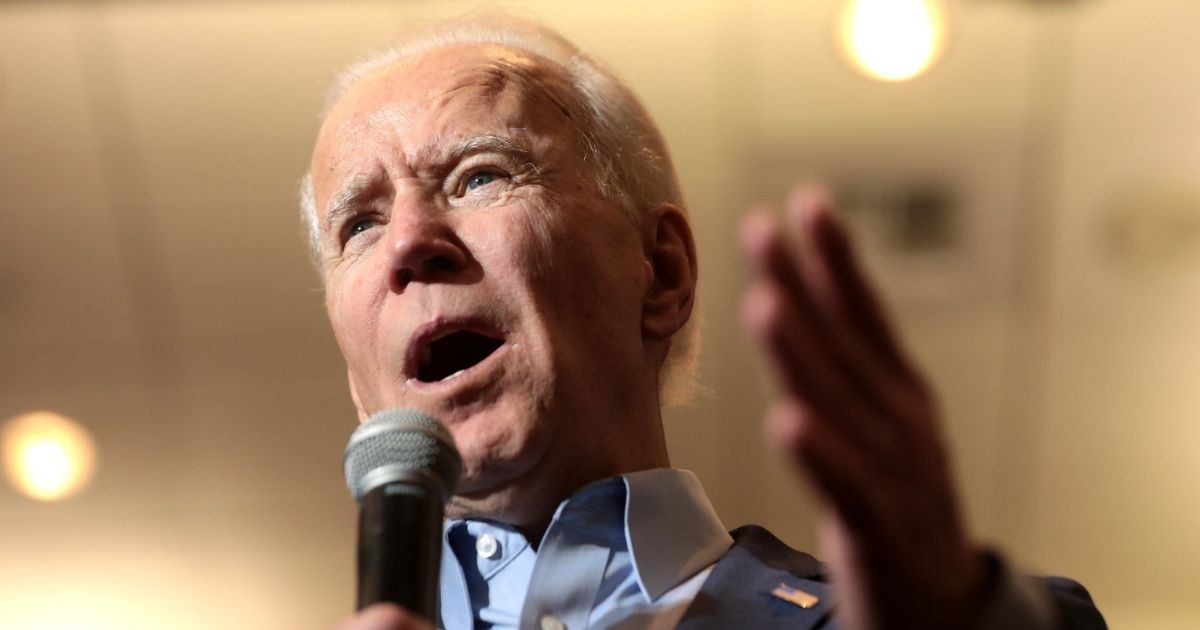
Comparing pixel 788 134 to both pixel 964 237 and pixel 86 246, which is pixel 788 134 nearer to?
pixel 964 237

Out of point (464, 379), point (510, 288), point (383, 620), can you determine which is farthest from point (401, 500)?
point (510, 288)

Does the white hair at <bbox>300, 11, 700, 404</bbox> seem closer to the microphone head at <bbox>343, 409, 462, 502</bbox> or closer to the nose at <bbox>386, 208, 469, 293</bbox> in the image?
the nose at <bbox>386, 208, 469, 293</bbox>

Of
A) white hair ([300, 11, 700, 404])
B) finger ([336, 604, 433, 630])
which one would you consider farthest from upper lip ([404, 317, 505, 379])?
finger ([336, 604, 433, 630])

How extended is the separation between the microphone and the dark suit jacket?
1.18ft

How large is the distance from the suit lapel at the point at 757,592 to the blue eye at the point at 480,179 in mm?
542

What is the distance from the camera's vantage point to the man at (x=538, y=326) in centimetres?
146

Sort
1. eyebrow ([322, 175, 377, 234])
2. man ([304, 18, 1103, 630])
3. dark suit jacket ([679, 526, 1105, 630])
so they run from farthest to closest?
eyebrow ([322, 175, 377, 234]) → man ([304, 18, 1103, 630]) → dark suit jacket ([679, 526, 1105, 630])

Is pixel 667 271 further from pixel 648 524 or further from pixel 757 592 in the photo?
pixel 757 592

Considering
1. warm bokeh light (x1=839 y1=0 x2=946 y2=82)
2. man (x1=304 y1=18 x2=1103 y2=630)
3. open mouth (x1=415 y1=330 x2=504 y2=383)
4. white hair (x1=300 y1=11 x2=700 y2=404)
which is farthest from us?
warm bokeh light (x1=839 y1=0 x2=946 y2=82)

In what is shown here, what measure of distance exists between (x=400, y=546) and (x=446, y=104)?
0.79 metres

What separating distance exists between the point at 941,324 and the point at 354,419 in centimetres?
185

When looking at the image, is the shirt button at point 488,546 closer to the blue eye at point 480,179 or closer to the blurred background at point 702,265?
the blue eye at point 480,179

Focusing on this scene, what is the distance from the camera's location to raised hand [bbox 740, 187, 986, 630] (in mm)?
899

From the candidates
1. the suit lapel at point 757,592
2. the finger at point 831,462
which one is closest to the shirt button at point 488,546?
the suit lapel at point 757,592
